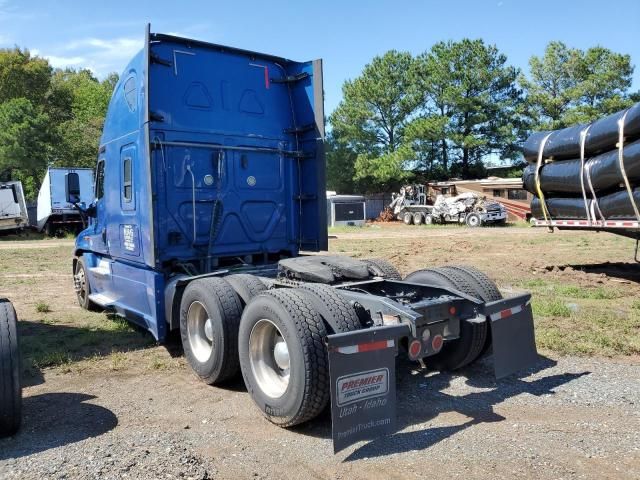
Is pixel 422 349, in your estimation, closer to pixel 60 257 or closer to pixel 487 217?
pixel 60 257

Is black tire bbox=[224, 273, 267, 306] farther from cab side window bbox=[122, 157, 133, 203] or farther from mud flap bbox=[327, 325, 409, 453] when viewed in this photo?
cab side window bbox=[122, 157, 133, 203]

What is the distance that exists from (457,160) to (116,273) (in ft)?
136

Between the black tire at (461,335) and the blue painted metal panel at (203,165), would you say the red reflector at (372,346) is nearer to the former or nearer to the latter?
the black tire at (461,335)

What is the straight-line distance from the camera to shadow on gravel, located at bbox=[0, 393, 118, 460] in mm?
3984

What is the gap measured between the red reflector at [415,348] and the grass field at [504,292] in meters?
1.72

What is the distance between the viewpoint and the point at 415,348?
431cm

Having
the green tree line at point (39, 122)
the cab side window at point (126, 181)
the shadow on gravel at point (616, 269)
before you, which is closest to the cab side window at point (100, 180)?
the cab side window at point (126, 181)

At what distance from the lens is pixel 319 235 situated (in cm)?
728

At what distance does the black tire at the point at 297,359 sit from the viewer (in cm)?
392

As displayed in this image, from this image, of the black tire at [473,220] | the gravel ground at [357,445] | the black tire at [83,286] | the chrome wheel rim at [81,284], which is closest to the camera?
Result: the gravel ground at [357,445]

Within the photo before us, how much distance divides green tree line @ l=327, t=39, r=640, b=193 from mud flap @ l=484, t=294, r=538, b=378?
39219 millimetres

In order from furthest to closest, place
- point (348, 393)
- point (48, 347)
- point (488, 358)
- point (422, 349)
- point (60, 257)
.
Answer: point (60, 257), point (48, 347), point (488, 358), point (422, 349), point (348, 393)

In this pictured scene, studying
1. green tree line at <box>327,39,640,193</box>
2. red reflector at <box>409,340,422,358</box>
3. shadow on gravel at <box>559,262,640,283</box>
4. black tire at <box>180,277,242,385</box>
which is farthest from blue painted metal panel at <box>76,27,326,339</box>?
green tree line at <box>327,39,640,193</box>

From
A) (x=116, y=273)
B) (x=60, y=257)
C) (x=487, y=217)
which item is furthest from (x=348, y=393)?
(x=487, y=217)
